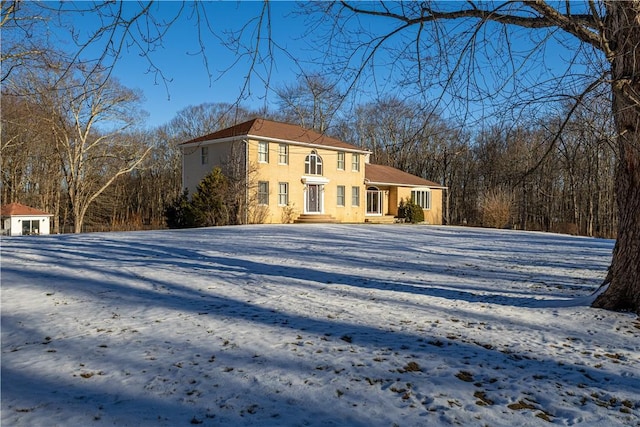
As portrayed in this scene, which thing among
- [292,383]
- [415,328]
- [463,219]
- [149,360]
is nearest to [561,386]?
[415,328]

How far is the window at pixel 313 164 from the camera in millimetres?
27891

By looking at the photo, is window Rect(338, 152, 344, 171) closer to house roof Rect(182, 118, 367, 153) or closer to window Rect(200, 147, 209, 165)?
house roof Rect(182, 118, 367, 153)

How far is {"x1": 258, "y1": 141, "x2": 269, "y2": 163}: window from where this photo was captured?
25.2 m

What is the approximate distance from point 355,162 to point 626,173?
2537 cm

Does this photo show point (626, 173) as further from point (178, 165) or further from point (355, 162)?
point (178, 165)

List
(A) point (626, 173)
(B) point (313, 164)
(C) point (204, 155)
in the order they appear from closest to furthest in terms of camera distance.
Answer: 1. (A) point (626, 173)
2. (C) point (204, 155)
3. (B) point (313, 164)

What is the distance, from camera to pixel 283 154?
26297 millimetres

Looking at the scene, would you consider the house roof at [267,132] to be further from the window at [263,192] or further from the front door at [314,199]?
the front door at [314,199]

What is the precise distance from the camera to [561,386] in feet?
11.8

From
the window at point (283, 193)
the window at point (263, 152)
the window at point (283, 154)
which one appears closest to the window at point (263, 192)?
the window at point (283, 193)

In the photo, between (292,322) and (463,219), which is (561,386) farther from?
(463,219)

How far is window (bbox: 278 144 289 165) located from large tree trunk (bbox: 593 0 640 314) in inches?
846

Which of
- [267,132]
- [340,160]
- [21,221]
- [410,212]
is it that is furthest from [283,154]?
[21,221]

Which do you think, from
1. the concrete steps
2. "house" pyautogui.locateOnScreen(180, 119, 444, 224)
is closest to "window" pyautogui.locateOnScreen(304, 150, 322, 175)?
"house" pyautogui.locateOnScreen(180, 119, 444, 224)
